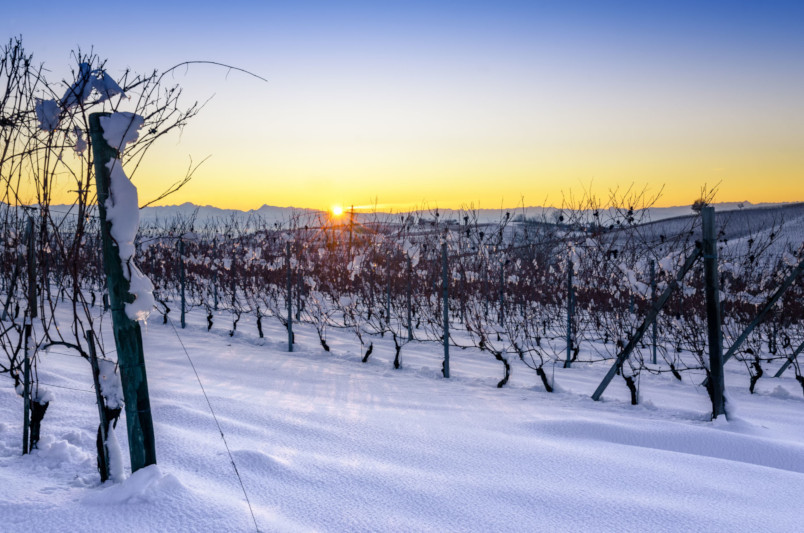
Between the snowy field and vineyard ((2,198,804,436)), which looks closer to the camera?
the snowy field

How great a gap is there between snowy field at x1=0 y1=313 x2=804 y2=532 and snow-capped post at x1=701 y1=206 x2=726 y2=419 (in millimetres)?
174

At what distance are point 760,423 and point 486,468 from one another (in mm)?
2866

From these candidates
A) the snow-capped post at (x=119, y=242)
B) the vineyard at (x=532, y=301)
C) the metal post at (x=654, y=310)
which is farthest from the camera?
the vineyard at (x=532, y=301)

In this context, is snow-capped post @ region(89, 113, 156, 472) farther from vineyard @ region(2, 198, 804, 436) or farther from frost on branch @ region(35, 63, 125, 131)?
vineyard @ region(2, 198, 804, 436)

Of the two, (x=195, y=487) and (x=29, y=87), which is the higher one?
(x=29, y=87)

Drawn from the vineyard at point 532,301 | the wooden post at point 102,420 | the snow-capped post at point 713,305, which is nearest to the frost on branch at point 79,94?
the wooden post at point 102,420

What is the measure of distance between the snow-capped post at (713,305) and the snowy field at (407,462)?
0.17m

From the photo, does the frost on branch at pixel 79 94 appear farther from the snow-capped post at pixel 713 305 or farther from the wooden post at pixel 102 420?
the snow-capped post at pixel 713 305

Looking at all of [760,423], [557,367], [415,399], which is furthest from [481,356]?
[760,423]

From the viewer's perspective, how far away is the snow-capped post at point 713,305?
13.4 feet

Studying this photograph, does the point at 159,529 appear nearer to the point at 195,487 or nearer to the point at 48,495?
the point at 195,487

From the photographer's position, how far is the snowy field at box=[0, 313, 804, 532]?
216 cm

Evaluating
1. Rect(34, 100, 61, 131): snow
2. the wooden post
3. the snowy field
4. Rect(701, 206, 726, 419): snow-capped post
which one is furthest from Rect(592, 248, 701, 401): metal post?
Rect(34, 100, 61, 131): snow

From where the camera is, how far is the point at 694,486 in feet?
9.09
